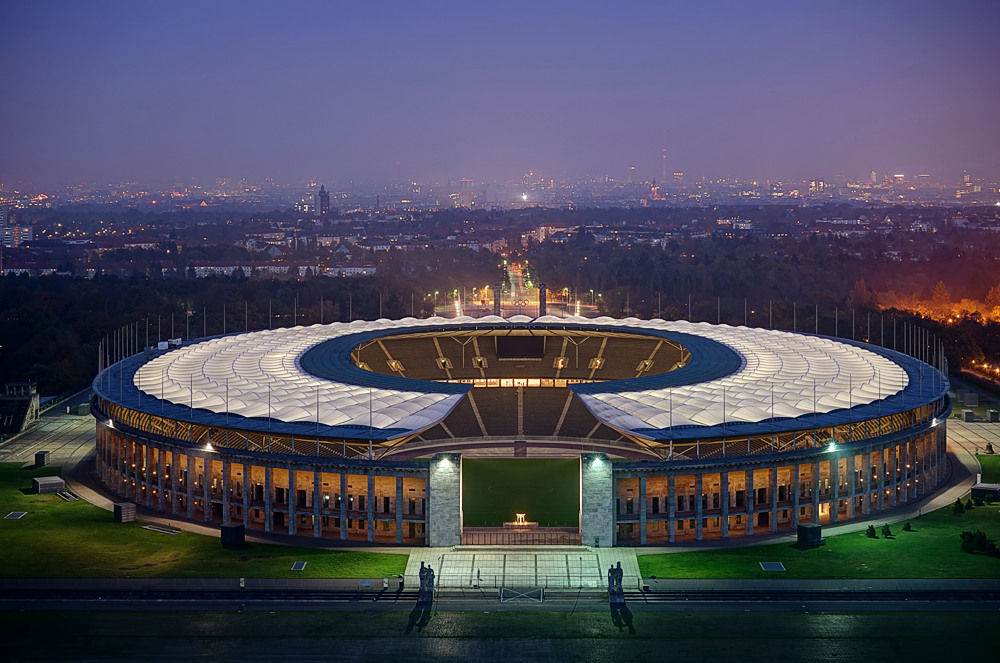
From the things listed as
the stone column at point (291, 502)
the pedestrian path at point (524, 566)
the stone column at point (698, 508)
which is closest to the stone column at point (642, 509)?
the pedestrian path at point (524, 566)

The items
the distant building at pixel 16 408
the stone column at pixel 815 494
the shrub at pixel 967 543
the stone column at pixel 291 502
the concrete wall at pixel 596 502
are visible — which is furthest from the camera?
the distant building at pixel 16 408

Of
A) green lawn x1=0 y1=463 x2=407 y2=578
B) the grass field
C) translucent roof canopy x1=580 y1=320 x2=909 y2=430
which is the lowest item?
the grass field

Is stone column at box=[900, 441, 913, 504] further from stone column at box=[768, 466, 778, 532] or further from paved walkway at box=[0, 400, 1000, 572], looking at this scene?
stone column at box=[768, 466, 778, 532]


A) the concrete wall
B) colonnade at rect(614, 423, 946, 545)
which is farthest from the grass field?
colonnade at rect(614, 423, 946, 545)

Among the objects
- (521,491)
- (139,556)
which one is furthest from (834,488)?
(139,556)

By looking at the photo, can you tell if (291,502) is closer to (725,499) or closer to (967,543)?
(725,499)

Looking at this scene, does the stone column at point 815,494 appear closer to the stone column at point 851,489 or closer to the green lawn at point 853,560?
the stone column at point 851,489
